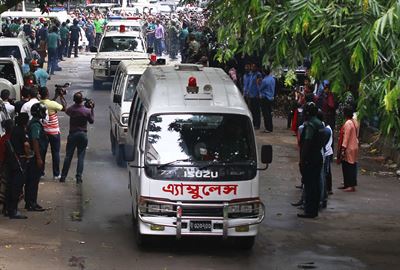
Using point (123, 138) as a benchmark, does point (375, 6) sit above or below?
above

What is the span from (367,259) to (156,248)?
289 centimetres

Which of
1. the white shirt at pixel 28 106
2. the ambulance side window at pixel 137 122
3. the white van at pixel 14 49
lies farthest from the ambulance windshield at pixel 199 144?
the white van at pixel 14 49

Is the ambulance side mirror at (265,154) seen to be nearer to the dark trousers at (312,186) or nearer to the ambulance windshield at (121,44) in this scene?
the dark trousers at (312,186)

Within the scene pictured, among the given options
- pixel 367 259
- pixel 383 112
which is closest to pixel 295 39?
pixel 383 112

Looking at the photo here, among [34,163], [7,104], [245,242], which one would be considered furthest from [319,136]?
[7,104]

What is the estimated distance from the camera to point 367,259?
44.4ft

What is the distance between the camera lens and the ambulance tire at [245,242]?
13461 millimetres

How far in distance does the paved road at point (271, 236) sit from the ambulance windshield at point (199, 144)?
118 centimetres

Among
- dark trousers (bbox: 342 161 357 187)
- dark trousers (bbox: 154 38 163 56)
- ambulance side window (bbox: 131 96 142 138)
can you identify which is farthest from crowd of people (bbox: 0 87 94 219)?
dark trousers (bbox: 154 38 163 56)

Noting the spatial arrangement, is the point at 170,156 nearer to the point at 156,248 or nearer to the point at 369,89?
the point at 156,248

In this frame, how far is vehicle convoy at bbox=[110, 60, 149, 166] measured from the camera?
1936cm

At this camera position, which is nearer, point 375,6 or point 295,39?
point 375,6

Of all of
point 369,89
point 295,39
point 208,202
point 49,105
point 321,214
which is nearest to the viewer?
point 369,89

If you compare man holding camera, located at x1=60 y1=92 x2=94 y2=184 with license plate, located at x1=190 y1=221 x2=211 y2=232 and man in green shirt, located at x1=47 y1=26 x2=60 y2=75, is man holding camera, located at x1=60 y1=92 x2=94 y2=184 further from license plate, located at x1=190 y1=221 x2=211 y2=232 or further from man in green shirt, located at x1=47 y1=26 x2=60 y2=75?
man in green shirt, located at x1=47 y1=26 x2=60 y2=75
